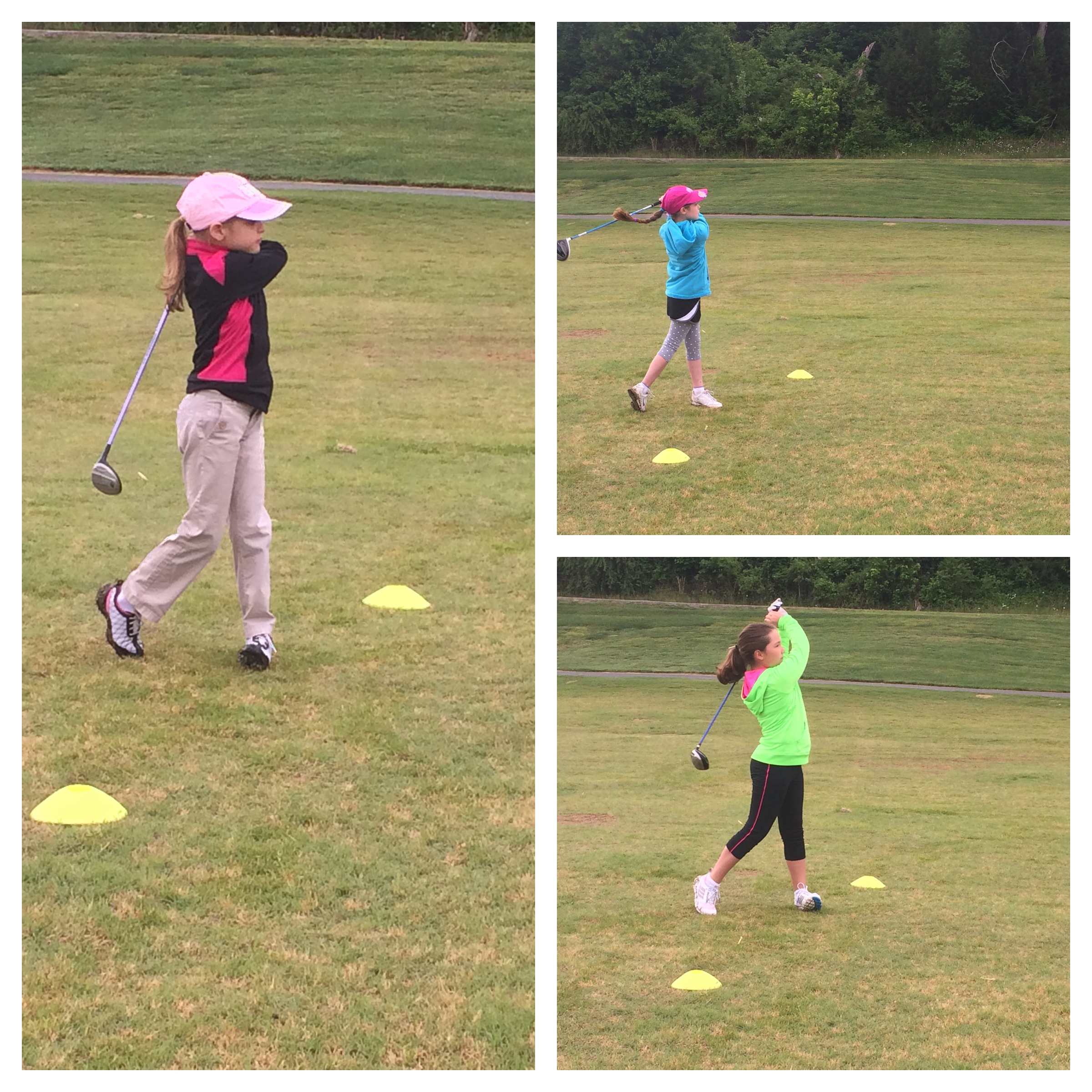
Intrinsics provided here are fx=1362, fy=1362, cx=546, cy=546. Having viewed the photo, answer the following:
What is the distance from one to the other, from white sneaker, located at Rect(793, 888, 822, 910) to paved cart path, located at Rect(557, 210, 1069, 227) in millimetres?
10304

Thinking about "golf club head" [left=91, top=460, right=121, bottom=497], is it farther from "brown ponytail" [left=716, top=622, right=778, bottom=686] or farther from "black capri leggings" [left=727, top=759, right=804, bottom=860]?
"black capri leggings" [left=727, top=759, right=804, bottom=860]

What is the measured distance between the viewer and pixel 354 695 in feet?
16.8

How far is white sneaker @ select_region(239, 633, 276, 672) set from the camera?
5301 mm

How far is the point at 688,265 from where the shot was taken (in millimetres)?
6480

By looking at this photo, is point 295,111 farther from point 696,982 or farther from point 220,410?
point 696,982

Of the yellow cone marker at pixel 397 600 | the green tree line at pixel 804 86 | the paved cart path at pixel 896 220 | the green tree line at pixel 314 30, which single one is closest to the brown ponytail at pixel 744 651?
the green tree line at pixel 804 86

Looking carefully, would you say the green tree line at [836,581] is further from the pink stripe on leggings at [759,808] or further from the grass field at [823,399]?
the pink stripe on leggings at [759,808]

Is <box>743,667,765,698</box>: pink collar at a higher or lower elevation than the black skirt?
lower

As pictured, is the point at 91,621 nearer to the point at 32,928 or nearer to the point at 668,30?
the point at 32,928

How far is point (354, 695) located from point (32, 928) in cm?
177

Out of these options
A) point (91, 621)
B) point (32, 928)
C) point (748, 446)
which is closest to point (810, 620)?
point (748, 446)

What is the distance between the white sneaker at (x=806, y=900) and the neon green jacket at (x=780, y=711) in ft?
1.64

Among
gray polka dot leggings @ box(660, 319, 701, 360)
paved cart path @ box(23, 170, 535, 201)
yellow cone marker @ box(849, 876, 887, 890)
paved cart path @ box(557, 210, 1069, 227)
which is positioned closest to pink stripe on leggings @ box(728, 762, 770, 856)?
yellow cone marker @ box(849, 876, 887, 890)

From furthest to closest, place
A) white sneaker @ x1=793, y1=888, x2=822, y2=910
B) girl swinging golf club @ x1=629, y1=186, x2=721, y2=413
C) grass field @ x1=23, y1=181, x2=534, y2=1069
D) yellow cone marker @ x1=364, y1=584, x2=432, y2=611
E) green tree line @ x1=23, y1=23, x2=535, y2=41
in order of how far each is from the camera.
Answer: green tree line @ x1=23, y1=23, x2=535, y2=41
girl swinging golf club @ x1=629, y1=186, x2=721, y2=413
yellow cone marker @ x1=364, y1=584, x2=432, y2=611
white sneaker @ x1=793, y1=888, x2=822, y2=910
grass field @ x1=23, y1=181, x2=534, y2=1069
